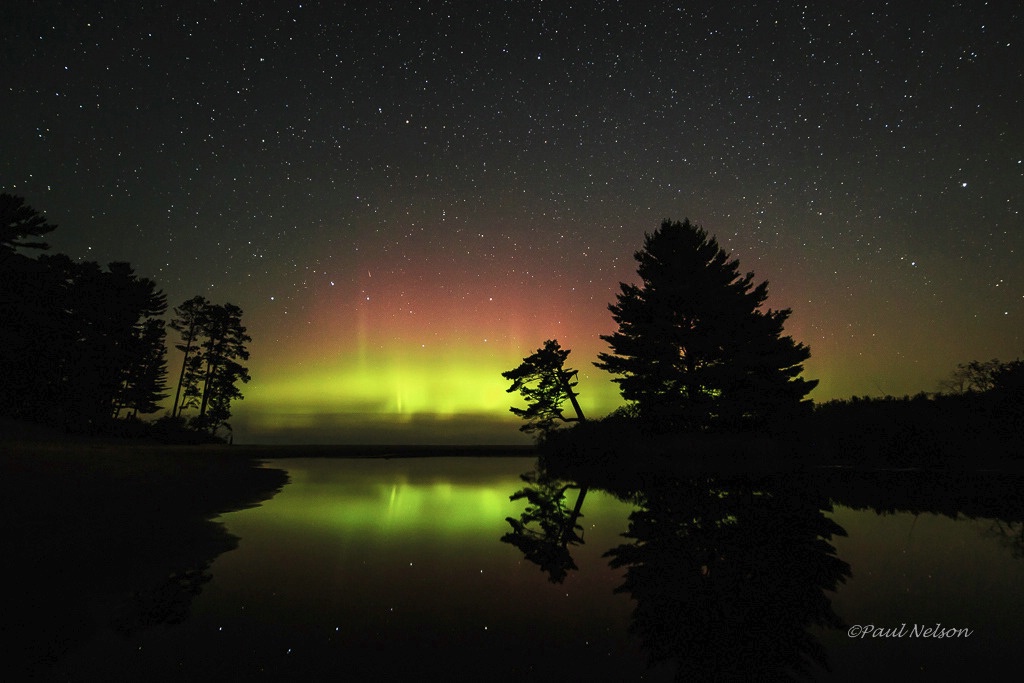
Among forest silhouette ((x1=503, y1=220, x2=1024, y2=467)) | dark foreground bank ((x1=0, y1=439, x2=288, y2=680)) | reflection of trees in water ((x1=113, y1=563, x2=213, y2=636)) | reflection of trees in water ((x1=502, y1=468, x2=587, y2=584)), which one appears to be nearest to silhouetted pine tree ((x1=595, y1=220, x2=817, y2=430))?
forest silhouette ((x1=503, y1=220, x2=1024, y2=467))

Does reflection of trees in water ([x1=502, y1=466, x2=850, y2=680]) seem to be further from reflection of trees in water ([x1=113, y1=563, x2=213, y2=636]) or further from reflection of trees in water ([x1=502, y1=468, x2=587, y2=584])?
reflection of trees in water ([x1=113, y1=563, x2=213, y2=636])

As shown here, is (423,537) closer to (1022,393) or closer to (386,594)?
(386,594)

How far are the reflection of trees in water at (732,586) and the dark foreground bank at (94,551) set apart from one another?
4.67 meters

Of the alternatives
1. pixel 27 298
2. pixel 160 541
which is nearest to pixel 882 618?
pixel 160 541

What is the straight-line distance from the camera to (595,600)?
5.69m

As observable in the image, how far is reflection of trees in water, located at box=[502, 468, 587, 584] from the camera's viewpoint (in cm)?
736

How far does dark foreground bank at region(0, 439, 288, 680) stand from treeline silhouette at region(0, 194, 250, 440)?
33824 mm

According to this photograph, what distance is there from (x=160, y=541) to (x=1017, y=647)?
10.2m

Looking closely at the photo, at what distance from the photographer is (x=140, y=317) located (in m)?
53.6

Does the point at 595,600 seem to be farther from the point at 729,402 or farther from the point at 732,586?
the point at 729,402

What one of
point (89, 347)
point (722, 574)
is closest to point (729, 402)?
point (722, 574)

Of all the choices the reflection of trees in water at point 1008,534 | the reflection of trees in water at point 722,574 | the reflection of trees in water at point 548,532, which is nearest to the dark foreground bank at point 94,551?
the reflection of trees in water at point 548,532

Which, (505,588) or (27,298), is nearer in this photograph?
(505,588)

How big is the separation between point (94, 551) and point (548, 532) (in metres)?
6.86
